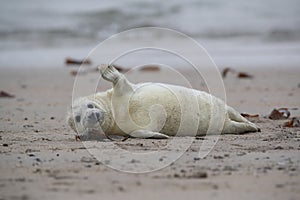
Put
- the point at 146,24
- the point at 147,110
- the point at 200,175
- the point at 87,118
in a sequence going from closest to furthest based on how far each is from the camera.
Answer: the point at 200,175
the point at 87,118
the point at 147,110
the point at 146,24

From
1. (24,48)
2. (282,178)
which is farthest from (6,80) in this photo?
(282,178)

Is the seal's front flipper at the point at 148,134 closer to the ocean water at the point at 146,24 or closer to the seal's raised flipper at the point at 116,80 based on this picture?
the seal's raised flipper at the point at 116,80

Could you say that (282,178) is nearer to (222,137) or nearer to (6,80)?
(222,137)

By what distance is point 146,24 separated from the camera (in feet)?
62.0

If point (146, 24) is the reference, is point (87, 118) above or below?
below

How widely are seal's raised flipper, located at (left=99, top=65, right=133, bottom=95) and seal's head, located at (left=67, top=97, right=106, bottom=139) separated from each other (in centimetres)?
22

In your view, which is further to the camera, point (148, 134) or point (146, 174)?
point (148, 134)

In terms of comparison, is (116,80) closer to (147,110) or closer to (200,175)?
(147,110)

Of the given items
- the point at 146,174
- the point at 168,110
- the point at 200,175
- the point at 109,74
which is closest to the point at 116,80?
the point at 109,74

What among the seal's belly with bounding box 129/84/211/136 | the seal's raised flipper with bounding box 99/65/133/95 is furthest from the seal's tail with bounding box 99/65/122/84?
the seal's belly with bounding box 129/84/211/136

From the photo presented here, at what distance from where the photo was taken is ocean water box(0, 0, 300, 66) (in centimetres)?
1527

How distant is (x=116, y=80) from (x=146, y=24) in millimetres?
13565

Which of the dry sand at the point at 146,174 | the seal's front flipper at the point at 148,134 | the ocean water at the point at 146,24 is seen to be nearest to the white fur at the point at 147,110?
the seal's front flipper at the point at 148,134

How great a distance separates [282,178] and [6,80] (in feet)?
25.5
